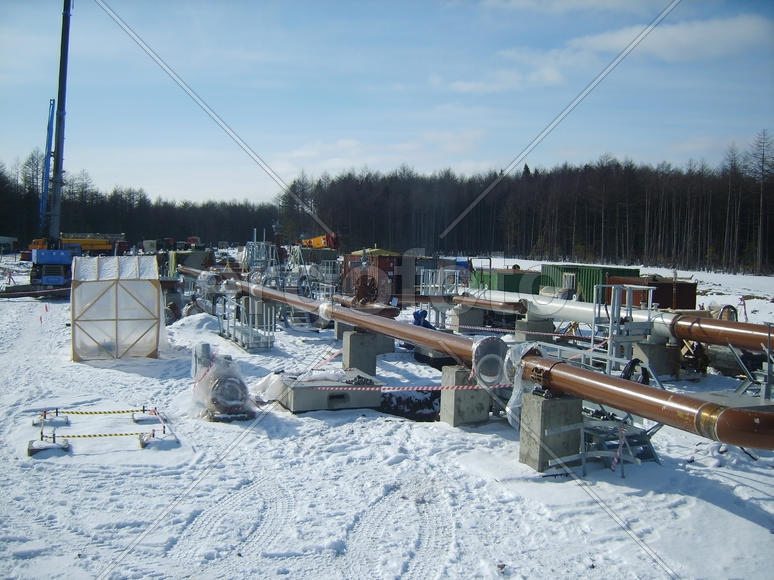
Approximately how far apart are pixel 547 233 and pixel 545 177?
13.9m

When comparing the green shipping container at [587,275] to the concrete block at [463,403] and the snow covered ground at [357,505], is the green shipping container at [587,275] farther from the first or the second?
the snow covered ground at [357,505]

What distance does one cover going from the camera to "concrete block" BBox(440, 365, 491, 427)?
9078 millimetres

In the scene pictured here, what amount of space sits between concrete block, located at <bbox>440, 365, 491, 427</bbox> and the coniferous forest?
41387 millimetres

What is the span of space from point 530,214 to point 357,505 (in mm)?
71670

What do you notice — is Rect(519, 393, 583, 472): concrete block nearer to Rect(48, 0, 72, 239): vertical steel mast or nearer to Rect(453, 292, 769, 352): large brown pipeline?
Rect(453, 292, 769, 352): large brown pipeline

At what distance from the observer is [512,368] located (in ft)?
25.7

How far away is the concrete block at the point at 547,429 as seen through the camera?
7.09 m

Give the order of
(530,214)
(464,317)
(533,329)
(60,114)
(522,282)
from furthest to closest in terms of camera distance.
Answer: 1. (530,214)
2. (60,114)
3. (522,282)
4. (464,317)
5. (533,329)

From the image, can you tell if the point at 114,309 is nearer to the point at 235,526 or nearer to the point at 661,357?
the point at 235,526

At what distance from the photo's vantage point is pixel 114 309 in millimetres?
15180

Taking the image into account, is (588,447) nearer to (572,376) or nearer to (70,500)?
(572,376)

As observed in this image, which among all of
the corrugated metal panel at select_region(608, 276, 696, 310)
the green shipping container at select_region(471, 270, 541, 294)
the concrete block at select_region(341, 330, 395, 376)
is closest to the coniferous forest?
the green shipping container at select_region(471, 270, 541, 294)

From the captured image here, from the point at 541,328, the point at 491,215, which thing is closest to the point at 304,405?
the point at 541,328

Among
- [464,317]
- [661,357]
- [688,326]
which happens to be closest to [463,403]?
[688,326]
